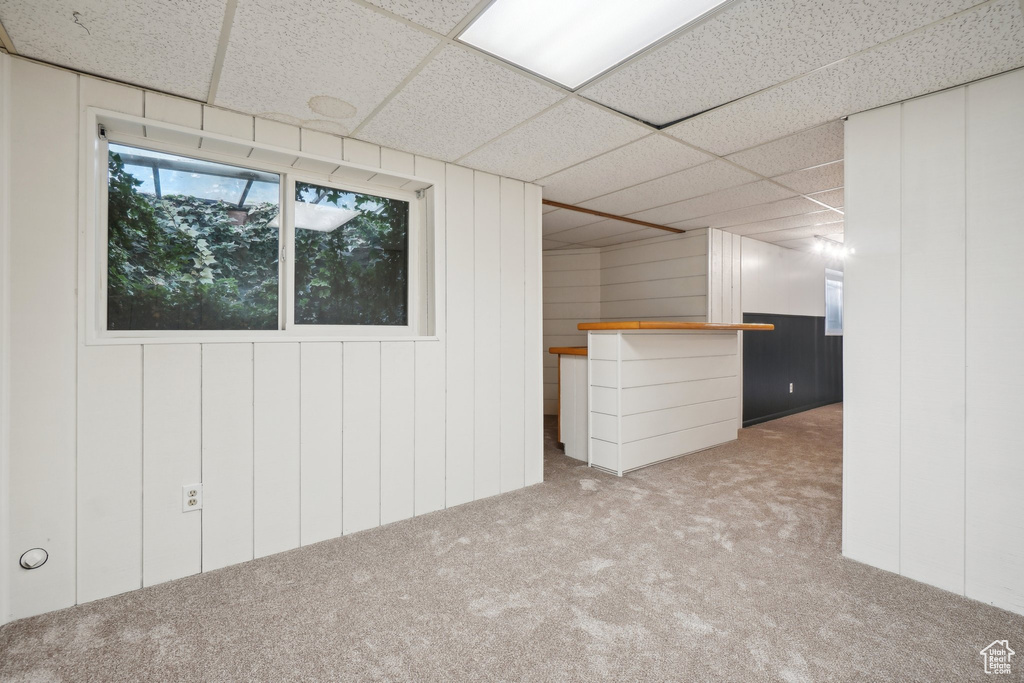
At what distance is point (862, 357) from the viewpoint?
2.34 m

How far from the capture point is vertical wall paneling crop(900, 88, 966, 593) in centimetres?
207

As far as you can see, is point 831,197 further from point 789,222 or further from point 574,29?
point 574,29

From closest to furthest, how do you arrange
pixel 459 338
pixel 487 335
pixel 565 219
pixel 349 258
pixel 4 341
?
1. pixel 4 341
2. pixel 349 258
3. pixel 459 338
4. pixel 487 335
5. pixel 565 219

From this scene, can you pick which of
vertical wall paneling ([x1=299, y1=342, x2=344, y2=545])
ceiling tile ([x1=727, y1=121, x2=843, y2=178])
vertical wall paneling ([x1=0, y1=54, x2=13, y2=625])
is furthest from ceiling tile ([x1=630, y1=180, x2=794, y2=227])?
vertical wall paneling ([x1=0, y1=54, x2=13, y2=625])

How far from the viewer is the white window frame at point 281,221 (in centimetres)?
200

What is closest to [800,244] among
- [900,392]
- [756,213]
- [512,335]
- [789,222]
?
[789,222]

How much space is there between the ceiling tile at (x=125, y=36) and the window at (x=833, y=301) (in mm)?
7608

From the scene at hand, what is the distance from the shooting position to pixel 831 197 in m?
3.81

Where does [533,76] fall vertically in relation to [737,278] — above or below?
above

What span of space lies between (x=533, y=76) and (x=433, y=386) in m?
1.82

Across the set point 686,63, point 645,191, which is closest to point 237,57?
point 686,63

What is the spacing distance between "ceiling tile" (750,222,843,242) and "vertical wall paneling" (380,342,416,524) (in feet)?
14.1

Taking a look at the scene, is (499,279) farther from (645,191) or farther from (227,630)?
(227,630)

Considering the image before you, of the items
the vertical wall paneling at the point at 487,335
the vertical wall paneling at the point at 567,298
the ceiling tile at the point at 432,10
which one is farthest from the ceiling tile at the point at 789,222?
the ceiling tile at the point at 432,10
